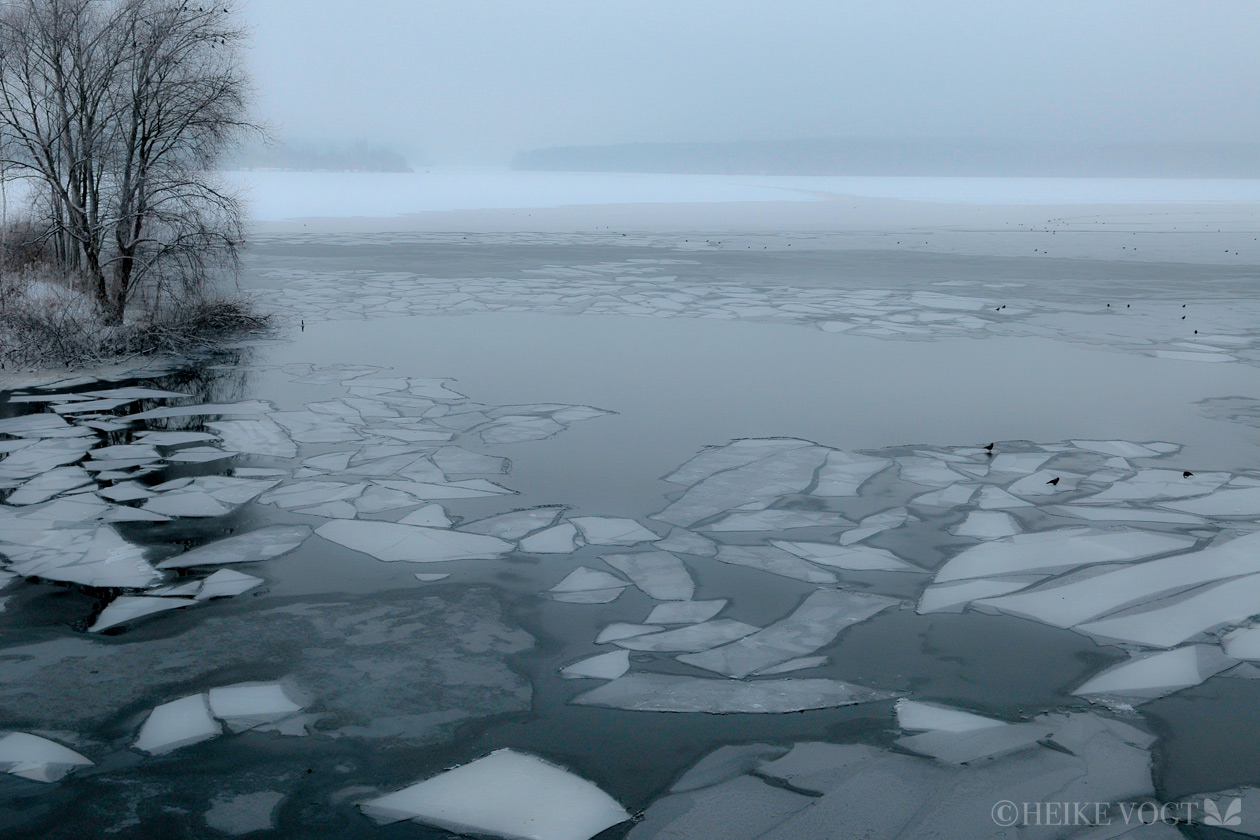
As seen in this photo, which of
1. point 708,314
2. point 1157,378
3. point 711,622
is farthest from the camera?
point 708,314

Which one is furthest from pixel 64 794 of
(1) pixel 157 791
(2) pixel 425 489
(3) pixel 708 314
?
(3) pixel 708 314

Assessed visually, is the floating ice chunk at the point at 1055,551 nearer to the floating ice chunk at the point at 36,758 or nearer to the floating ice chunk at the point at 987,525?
the floating ice chunk at the point at 987,525

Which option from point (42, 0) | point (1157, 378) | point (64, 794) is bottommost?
point (64, 794)

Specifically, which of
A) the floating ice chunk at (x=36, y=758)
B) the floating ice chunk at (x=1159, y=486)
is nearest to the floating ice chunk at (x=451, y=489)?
the floating ice chunk at (x=36, y=758)

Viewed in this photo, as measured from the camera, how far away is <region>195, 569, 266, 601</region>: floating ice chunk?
444 cm

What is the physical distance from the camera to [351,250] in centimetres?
2311

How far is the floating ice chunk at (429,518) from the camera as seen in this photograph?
536 cm

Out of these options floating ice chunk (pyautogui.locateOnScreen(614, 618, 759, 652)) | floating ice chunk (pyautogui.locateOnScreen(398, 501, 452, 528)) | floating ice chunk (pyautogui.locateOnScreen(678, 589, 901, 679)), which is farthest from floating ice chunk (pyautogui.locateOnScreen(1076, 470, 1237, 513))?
floating ice chunk (pyautogui.locateOnScreen(398, 501, 452, 528))

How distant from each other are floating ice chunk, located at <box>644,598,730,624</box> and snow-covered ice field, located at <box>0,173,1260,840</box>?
4 centimetres

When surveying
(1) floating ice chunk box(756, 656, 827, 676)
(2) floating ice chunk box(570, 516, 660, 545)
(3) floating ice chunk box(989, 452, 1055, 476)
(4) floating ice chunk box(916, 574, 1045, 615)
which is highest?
(3) floating ice chunk box(989, 452, 1055, 476)

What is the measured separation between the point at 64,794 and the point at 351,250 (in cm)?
2129

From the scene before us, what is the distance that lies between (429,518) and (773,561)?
190 cm

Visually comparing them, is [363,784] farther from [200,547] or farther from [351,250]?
[351,250]

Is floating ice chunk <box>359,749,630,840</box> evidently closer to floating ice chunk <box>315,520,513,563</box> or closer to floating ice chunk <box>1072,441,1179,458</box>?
floating ice chunk <box>315,520,513,563</box>
